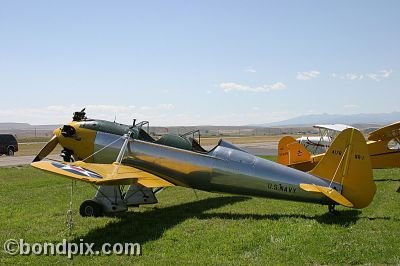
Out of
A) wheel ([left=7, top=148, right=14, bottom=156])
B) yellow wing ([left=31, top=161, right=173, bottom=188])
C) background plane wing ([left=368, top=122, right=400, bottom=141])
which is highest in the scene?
background plane wing ([left=368, top=122, right=400, bottom=141])

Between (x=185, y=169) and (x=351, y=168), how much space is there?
382 centimetres

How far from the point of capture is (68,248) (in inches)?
279

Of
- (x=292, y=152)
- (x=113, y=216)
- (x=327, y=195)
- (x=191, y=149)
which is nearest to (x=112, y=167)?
(x=113, y=216)

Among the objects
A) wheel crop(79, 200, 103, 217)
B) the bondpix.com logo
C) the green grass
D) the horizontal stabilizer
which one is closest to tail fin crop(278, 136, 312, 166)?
the green grass

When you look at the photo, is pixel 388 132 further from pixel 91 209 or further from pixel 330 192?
pixel 91 209

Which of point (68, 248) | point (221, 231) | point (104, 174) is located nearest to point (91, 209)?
point (104, 174)

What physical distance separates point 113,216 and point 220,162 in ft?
9.28

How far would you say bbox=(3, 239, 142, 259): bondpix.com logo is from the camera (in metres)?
6.82

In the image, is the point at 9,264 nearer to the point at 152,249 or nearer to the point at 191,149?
the point at 152,249

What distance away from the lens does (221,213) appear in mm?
10344

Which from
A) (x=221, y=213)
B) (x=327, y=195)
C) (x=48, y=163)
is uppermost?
(x=48, y=163)

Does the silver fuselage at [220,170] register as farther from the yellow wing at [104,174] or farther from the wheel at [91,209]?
the wheel at [91,209]

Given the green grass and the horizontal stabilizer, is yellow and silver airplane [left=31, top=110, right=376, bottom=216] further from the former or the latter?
the green grass

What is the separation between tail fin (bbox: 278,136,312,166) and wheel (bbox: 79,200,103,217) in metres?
10.0
